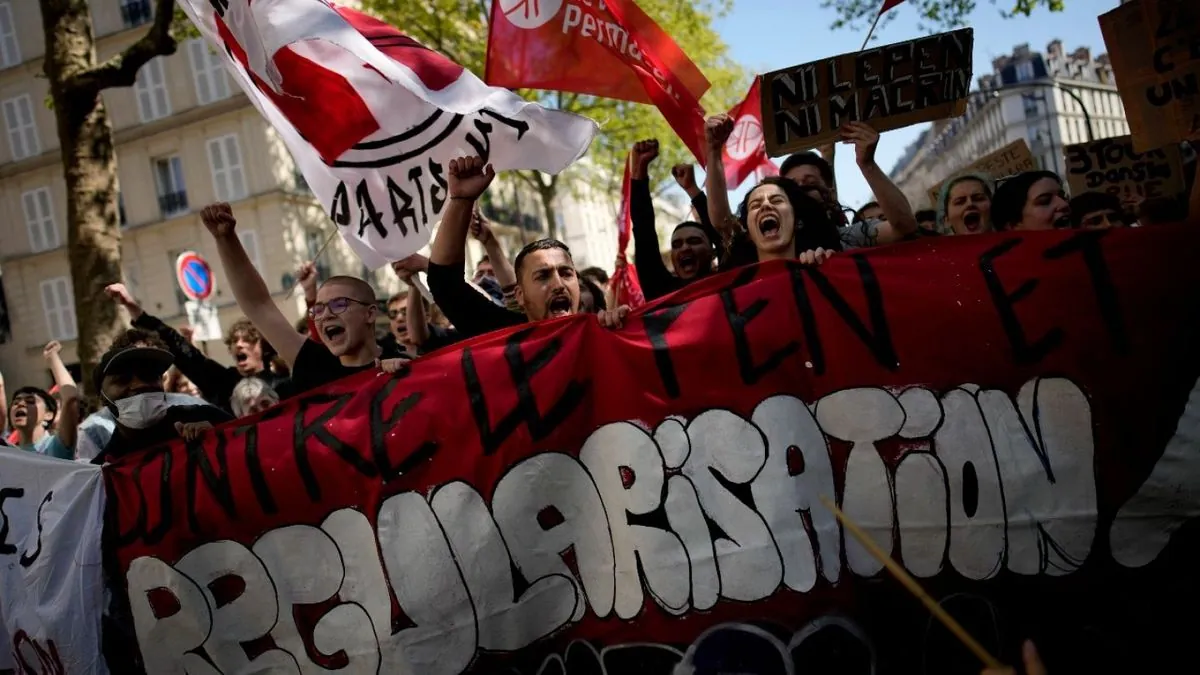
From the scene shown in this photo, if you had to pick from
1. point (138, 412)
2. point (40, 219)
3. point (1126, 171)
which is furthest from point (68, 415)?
point (40, 219)

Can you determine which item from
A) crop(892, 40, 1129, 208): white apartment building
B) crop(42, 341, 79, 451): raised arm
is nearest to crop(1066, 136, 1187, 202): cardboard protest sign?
crop(42, 341, 79, 451): raised arm

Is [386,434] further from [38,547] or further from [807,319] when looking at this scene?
[38,547]

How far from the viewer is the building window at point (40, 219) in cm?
3077

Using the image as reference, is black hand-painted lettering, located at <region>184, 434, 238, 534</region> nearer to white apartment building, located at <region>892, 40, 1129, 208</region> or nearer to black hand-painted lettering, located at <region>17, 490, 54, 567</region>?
black hand-painted lettering, located at <region>17, 490, 54, 567</region>

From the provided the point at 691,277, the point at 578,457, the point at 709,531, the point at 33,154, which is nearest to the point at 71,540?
the point at 578,457

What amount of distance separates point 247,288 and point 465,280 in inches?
37.0

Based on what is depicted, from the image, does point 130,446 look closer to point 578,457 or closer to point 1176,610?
point 578,457

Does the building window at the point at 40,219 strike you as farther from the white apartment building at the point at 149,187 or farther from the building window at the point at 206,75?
the building window at the point at 206,75

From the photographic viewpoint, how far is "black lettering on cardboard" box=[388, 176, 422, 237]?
4.38 m

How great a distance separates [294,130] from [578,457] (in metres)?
2.09

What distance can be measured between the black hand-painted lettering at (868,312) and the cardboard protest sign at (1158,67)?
54.4 inches

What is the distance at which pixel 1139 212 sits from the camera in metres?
5.98

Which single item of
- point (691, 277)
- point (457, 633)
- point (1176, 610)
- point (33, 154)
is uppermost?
point (33, 154)

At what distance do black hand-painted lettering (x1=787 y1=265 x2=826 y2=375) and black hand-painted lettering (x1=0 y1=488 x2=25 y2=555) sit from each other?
3.19m
